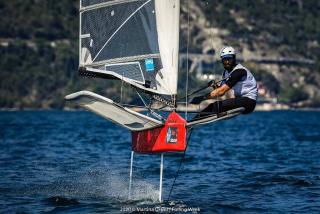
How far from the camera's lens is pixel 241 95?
1709cm

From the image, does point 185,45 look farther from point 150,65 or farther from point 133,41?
point 150,65

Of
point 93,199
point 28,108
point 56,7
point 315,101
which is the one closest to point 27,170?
point 93,199

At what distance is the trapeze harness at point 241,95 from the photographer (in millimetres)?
16844

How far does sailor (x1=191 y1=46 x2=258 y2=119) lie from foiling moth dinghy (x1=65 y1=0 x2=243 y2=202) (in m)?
0.36

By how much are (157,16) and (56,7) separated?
164021 mm

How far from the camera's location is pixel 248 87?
1703 centimetres

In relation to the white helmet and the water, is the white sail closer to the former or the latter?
the white helmet

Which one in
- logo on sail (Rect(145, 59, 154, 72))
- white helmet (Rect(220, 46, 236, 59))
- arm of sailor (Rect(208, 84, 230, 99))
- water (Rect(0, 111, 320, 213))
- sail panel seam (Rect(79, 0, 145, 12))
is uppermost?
sail panel seam (Rect(79, 0, 145, 12))

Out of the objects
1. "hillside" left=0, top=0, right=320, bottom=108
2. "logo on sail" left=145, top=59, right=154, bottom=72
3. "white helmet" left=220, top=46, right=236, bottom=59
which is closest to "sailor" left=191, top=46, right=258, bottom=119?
"white helmet" left=220, top=46, right=236, bottom=59

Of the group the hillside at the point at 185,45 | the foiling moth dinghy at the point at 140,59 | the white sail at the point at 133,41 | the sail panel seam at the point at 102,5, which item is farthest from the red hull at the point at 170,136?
the hillside at the point at 185,45

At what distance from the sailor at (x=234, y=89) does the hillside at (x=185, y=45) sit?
119239 millimetres

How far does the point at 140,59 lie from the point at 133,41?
42 cm

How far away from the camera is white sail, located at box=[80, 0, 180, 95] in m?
17.0

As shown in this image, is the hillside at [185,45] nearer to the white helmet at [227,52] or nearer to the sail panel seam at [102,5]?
the sail panel seam at [102,5]
